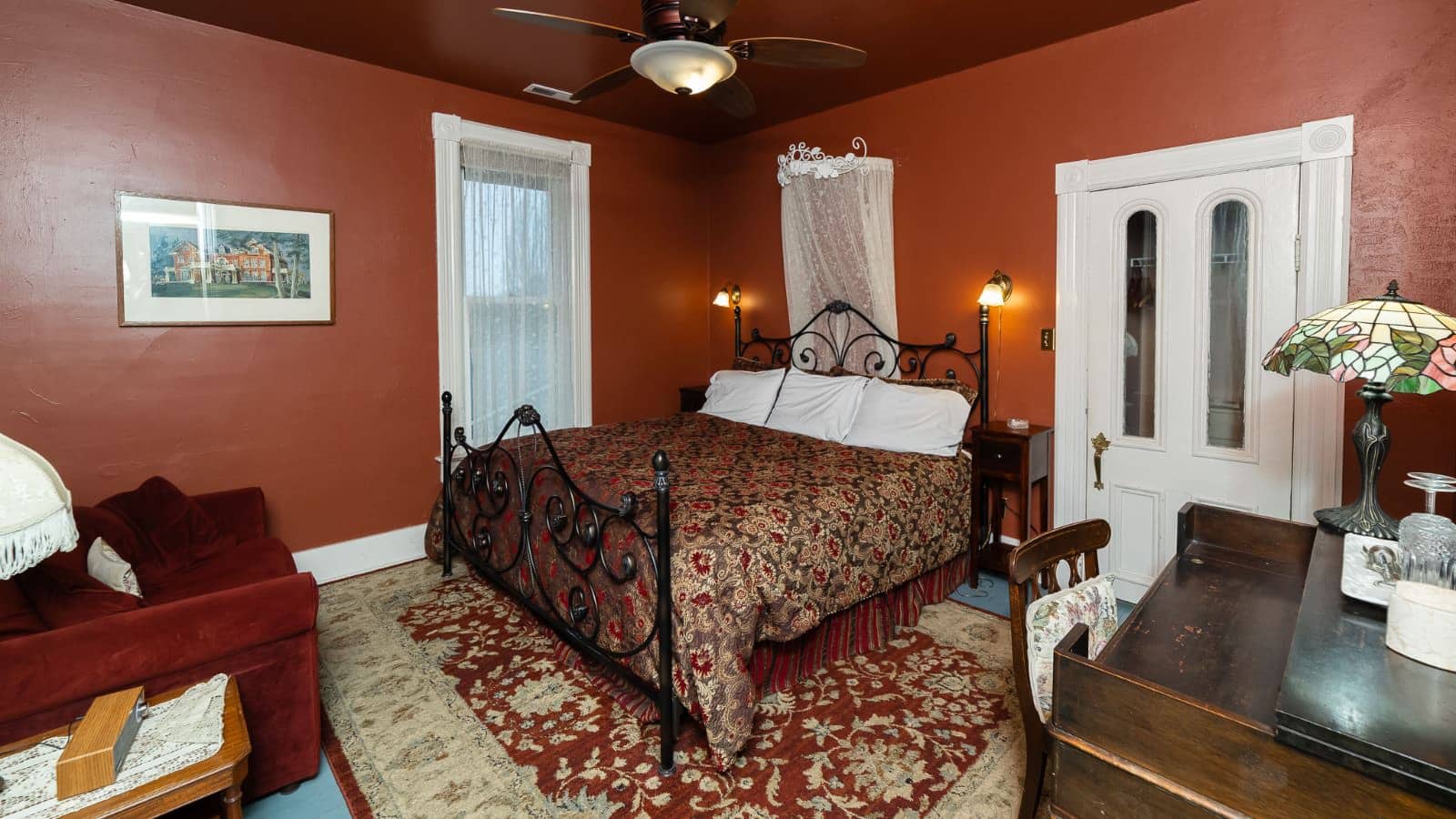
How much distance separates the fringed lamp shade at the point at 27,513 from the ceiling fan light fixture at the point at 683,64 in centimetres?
172

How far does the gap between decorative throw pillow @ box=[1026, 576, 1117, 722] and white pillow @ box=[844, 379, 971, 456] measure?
169 cm

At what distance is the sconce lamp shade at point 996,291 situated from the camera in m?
3.64

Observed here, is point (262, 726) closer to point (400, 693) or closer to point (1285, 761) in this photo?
point (400, 693)

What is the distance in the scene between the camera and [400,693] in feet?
8.47

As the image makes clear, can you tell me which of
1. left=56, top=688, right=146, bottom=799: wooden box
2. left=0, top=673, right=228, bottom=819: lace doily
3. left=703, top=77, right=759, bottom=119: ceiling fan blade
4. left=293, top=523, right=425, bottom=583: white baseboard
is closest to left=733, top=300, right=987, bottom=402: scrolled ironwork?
left=703, top=77, right=759, bottom=119: ceiling fan blade

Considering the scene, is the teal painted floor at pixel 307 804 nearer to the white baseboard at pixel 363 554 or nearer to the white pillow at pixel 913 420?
the white baseboard at pixel 363 554

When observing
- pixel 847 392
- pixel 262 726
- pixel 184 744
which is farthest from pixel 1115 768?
pixel 847 392

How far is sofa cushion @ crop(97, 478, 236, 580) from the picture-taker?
277 centimetres

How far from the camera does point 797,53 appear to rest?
2.35m

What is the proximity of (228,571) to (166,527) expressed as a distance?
486 millimetres

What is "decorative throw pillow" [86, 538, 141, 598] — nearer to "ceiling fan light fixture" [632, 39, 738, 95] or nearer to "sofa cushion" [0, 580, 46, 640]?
"sofa cushion" [0, 580, 46, 640]

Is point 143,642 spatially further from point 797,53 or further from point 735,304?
point 735,304

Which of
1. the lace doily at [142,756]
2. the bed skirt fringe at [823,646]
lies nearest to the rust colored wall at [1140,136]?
the bed skirt fringe at [823,646]

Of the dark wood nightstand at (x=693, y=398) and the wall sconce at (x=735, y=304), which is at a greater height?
the wall sconce at (x=735, y=304)
